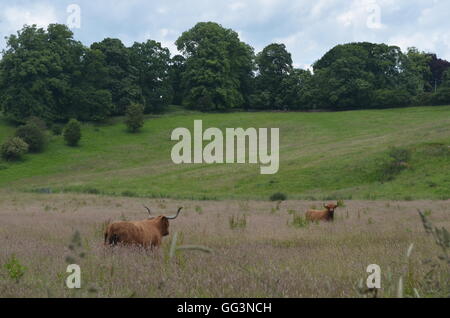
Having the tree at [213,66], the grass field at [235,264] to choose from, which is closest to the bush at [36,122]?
the tree at [213,66]

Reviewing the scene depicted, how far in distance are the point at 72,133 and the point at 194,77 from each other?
29617 millimetres

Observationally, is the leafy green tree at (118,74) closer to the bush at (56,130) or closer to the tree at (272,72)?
the bush at (56,130)

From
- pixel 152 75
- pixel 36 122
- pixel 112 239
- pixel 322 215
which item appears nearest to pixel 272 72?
pixel 152 75

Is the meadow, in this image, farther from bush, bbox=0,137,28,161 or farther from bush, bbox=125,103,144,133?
bush, bbox=0,137,28,161

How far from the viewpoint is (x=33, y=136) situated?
60.8 m

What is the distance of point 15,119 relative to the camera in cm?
6950

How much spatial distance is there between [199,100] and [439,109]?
129 ft

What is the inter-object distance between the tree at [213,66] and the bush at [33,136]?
102 ft

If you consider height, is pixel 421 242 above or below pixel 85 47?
below

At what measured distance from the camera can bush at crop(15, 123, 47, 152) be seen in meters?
60.7

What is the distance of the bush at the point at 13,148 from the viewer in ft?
188

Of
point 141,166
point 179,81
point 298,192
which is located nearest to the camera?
point 298,192
